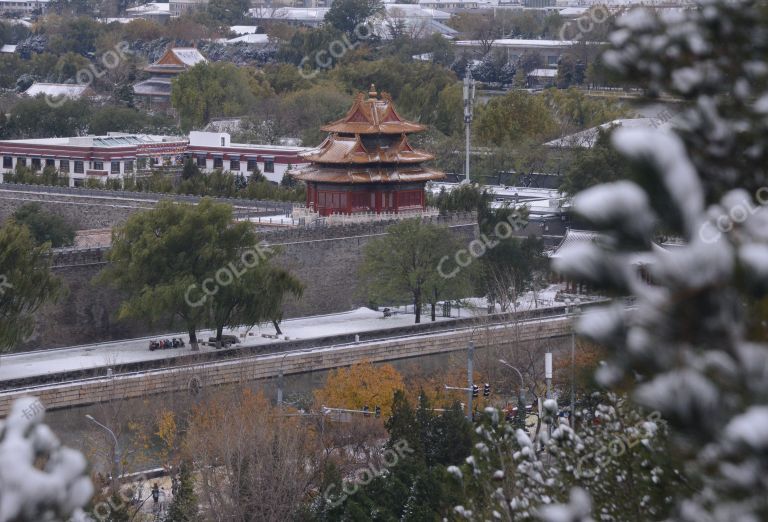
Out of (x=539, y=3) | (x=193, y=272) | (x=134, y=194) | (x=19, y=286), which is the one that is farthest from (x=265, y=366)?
(x=539, y=3)

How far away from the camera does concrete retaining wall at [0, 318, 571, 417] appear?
25.0 m

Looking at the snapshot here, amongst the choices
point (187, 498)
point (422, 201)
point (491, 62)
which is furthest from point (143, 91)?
point (187, 498)

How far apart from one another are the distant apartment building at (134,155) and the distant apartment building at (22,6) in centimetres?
7607

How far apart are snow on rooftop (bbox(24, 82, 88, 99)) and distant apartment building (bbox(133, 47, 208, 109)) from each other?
8.64 ft

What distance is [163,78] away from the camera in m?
73.7

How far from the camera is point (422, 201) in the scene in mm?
37031

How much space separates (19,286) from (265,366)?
13.9 ft

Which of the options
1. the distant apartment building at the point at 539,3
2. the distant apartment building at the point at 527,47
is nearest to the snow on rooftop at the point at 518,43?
the distant apartment building at the point at 527,47

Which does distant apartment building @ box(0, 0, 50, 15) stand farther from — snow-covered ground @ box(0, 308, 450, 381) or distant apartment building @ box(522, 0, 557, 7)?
snow-covered ground @ box(0, 308, 450, 381)

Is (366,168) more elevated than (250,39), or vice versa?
(366,168)

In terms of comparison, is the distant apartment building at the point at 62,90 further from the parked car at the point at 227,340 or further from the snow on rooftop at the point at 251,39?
the parked car at the point at 227,340

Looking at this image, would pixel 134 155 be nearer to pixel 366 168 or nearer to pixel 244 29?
pixel 366 168

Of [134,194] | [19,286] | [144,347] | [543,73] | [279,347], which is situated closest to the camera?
[19,286]

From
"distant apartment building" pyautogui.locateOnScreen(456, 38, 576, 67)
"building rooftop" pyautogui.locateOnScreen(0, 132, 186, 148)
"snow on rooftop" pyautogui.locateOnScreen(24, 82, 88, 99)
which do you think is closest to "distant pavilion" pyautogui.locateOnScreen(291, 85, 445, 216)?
"building rooftop" pyautogui.locateOnScreen(0, 132, 186, 148)
